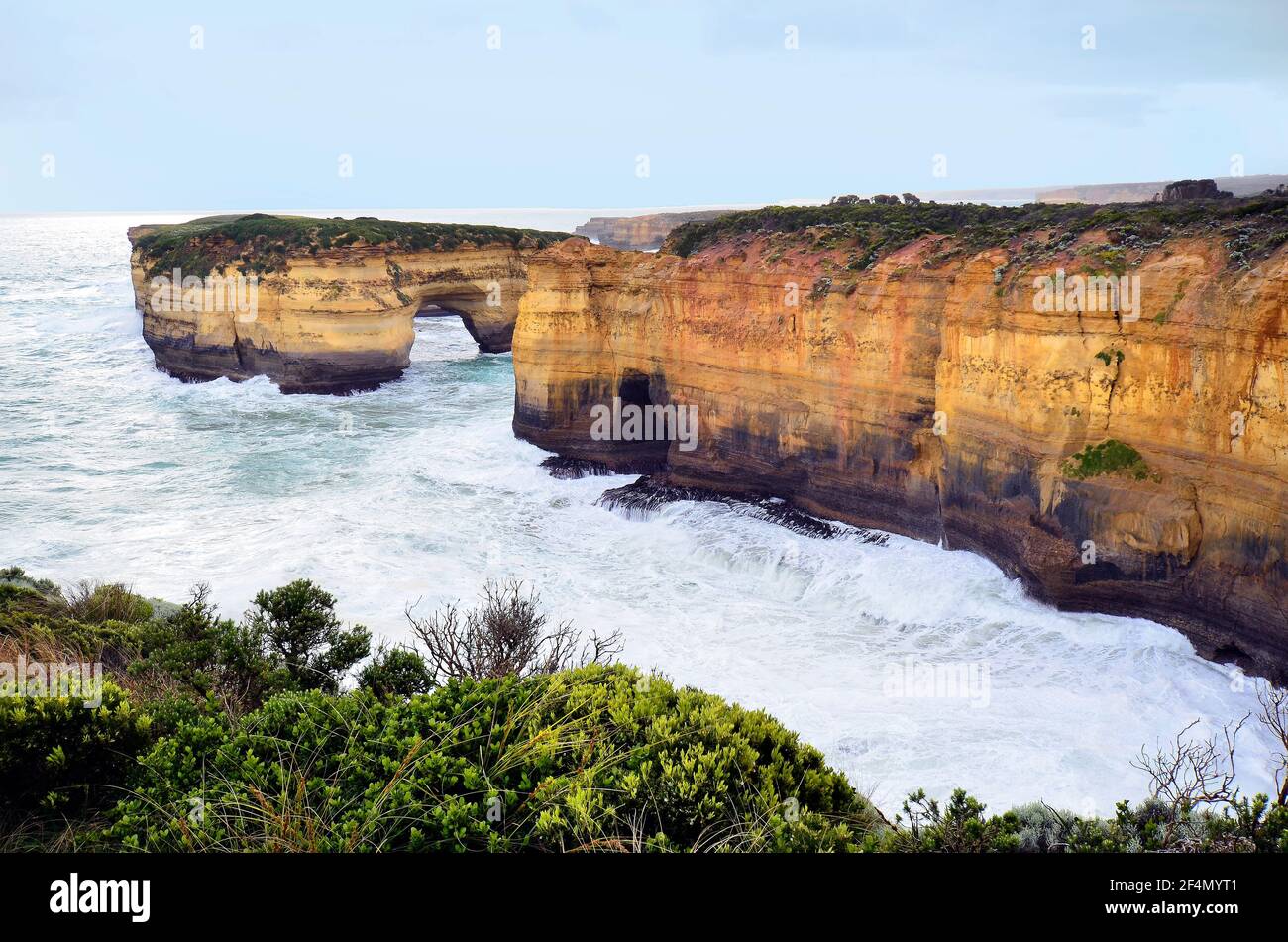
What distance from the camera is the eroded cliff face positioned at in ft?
46.1

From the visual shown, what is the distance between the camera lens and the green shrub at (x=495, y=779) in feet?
21.1

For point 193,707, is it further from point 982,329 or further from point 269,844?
point 982,329

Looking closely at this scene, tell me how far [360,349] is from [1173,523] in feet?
109

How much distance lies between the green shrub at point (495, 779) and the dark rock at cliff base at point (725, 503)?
13121 mm

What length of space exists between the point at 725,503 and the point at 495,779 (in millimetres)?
17041

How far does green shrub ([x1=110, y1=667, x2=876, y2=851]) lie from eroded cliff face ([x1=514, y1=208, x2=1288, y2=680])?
9.83 metres

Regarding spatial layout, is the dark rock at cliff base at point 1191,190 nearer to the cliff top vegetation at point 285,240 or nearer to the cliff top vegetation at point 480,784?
the cliff top vegetation at point 480,784

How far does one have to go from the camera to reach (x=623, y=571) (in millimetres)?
20766

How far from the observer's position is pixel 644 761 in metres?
7.11

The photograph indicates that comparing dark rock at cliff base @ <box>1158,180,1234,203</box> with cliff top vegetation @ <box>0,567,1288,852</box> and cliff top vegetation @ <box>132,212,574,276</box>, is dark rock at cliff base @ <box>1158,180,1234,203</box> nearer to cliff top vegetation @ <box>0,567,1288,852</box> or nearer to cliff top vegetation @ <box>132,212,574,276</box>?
cliff top vegetation @ <box>0,567,1288,852</box>

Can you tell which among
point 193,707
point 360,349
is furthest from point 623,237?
point 193,707

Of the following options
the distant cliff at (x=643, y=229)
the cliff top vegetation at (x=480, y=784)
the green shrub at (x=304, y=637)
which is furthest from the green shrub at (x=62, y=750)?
the distant cliff at (x=643, y=229)

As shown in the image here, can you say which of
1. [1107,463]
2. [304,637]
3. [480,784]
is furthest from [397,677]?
[1107,463]
